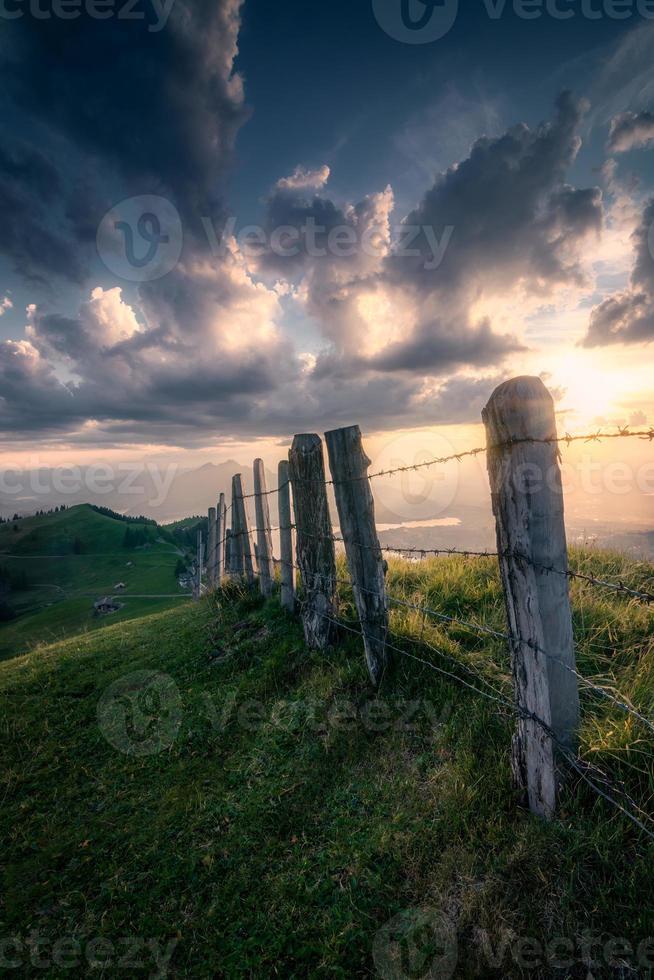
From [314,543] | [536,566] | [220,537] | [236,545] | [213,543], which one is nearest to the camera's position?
[536,566]

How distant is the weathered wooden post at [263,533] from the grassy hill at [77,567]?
5583 cm

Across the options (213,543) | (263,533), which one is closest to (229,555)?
(263,533)

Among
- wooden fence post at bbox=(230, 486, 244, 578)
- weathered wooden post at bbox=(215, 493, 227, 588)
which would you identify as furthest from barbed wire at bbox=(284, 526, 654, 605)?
weathered wooden post at bbox=(215, 493, 227, 588)

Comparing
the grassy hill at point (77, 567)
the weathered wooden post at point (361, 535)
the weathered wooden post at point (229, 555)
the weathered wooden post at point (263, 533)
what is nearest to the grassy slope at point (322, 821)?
the weathered wooden post at point (361, 535)

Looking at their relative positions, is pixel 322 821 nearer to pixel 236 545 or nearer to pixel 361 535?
pixel 361 535

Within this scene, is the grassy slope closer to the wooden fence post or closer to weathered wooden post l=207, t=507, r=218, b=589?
the wooden fence post

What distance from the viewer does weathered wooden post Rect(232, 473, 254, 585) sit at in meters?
9.28

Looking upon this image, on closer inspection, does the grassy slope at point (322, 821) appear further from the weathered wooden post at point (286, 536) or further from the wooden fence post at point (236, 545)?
the wooden fence post at point (236, 545)

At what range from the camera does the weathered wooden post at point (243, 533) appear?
366 inches

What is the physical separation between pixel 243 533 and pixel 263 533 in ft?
3.71

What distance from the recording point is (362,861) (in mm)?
3023

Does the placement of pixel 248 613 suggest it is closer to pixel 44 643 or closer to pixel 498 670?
pixel 498 670

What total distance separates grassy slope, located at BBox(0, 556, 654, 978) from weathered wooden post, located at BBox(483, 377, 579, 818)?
0.31m

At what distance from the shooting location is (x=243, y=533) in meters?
9.61
